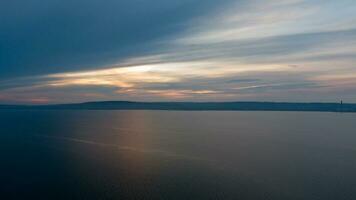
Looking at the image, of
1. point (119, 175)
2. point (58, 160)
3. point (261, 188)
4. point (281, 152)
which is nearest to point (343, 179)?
point (261, 188)

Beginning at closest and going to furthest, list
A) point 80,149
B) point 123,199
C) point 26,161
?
1. point 123,199
2. point 26,161
3. point 80,149

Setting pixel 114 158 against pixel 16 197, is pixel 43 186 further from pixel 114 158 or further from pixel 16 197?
pixel 114 158

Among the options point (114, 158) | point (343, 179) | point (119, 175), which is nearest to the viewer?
point (343, 179)

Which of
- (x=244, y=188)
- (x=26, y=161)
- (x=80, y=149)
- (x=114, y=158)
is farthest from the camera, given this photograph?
(x=80, y=149)

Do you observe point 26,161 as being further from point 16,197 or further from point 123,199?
point 123,199

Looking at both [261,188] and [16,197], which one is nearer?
[16,197]

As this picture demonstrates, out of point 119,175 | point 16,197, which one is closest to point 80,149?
point 119,175

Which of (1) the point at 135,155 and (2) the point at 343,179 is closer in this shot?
(2) the point at 343,179

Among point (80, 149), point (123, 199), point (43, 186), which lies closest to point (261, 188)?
point (123, 199)

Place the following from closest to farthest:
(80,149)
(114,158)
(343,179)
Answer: (343,179) → (114,158) → (80,149)
